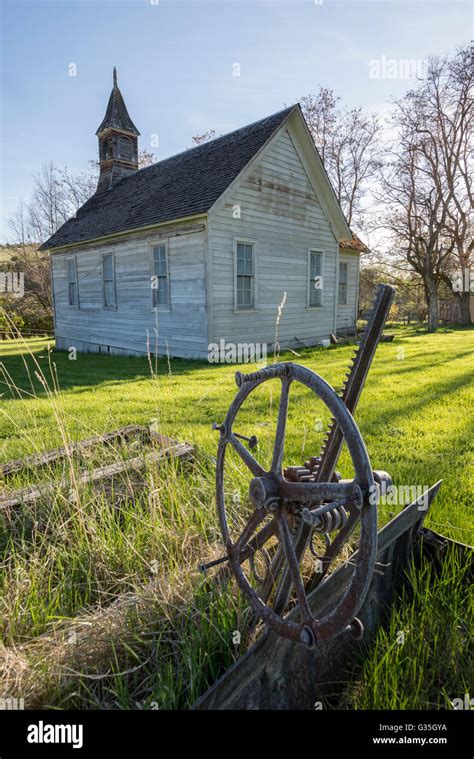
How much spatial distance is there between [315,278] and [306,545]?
1261 centimetres

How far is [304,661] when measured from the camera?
→ 160 cm

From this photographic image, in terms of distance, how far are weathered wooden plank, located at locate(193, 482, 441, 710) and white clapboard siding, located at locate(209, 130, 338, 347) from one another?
848 cm

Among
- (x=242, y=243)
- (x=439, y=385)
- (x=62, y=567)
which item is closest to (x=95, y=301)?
(x=242, y=243)

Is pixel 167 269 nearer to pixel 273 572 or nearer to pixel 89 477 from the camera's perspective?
pixel 89 477

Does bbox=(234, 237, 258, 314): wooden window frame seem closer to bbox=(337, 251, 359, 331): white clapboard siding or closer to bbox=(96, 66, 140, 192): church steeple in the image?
bbox=(337, 251, 359, 331): white clapboard siding

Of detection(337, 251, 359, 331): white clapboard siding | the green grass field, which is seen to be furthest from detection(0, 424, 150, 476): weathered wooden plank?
detection(337, 251, 359, 331): white clapboard siding

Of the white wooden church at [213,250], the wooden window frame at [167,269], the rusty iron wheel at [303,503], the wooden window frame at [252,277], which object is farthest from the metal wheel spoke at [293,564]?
the wooden window frame at [167,269]

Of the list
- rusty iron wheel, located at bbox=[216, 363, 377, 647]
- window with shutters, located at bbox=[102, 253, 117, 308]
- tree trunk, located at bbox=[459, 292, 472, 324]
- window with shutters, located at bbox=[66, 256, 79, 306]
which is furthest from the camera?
tree trunk, located at bbox=[459, 292, 472, 324]

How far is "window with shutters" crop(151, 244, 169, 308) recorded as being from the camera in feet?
36.7

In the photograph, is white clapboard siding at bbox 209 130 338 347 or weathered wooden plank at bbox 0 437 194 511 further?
white clapboard siding at bbox 209 130 338 347

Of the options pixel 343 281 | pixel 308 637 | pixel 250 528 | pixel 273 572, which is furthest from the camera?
pixel 343 281

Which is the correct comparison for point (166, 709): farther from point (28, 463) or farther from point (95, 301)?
point (95, 301)

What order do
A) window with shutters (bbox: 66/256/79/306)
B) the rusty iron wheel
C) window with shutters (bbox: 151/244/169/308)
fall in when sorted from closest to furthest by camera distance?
1. the rusty iron wheel
2. window with shutters (bbox: 151/244/169/308)
3. window with shutters (bbox: 66/256/79/306)

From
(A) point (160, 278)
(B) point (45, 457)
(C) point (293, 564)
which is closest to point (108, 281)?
(A) point (160, 278)
